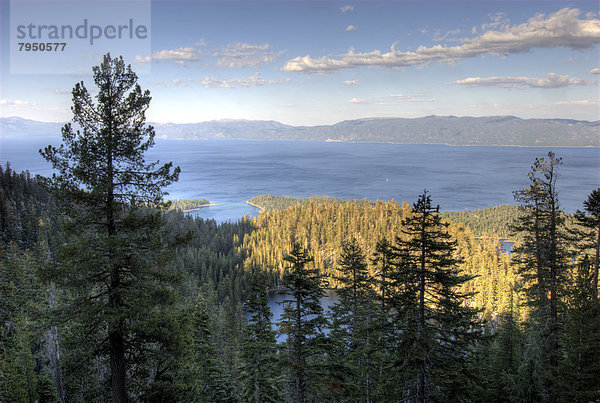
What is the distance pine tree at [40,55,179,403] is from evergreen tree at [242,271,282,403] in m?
8.69

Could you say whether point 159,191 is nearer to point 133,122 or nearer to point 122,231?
point 122,231

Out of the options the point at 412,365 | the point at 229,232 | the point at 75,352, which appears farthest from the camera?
the point at 229,232

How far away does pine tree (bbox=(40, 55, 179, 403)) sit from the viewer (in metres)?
9.41

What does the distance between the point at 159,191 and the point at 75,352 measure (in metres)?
5.46

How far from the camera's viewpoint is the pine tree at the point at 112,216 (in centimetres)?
941

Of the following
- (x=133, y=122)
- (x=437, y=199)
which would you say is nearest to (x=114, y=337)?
(x=133, y=122)

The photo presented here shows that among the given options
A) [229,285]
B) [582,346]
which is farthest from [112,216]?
[229,285]

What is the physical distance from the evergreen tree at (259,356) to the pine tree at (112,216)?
8689 mm

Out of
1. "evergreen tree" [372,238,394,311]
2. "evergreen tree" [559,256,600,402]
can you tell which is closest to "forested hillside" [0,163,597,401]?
"evergreen tree" [372,238,394,311]

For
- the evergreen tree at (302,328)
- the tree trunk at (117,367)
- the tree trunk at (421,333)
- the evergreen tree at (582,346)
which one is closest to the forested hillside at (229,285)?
the evergreen tree at (582,346)

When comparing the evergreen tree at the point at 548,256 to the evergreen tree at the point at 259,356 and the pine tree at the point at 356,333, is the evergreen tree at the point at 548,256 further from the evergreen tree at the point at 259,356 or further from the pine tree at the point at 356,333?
the evergreen tree at the point at 259,356

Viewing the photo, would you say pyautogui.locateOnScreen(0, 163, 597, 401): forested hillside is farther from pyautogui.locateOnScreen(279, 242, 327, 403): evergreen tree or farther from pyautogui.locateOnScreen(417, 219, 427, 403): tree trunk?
pyautogui.locateOnScreen(417, 219, 427, 403): tree trunk

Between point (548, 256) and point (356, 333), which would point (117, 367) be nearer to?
point (356, 333)

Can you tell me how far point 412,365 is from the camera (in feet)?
38.0
